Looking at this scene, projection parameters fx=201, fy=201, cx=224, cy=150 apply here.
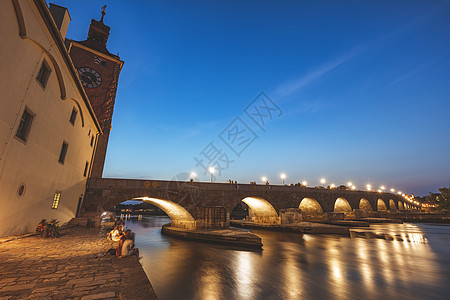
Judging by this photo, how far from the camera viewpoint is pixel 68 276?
16.1 ft

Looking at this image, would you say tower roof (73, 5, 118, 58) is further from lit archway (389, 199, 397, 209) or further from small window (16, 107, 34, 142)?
lit archway (389, 199, 397, 209)

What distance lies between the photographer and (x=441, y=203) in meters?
56.4

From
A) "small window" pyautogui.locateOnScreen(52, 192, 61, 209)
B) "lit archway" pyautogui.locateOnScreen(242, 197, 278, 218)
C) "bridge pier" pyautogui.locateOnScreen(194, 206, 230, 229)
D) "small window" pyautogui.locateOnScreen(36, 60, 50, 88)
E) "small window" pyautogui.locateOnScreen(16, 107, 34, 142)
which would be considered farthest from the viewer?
"lit archway" pyautogui.locateOnScreen(242, 197, 278, 218)

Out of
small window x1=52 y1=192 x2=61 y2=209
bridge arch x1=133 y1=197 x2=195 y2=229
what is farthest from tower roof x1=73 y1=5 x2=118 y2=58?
small window x1=52 y1=192 x2=61 y2=209

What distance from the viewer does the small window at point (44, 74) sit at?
407 inches

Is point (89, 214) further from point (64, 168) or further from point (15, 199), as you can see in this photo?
point (15, 199)

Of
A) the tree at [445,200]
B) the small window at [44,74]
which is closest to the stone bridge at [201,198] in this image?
the small window at [44,74]

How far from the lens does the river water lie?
8.30m

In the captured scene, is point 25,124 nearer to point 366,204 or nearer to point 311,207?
point 311,207

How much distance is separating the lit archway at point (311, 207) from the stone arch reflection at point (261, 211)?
8.72 metres

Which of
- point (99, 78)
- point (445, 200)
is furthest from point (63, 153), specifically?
point (445, 200)

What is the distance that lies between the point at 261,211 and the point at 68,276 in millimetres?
28256

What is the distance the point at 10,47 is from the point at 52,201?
29.6 feet

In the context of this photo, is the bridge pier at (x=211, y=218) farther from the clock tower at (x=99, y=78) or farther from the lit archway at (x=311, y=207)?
the lit archway at (x=311, y=207)
